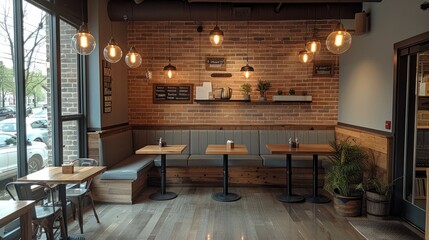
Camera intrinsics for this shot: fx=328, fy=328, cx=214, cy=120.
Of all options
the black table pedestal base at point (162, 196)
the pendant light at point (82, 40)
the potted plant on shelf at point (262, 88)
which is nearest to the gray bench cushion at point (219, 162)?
the black table pedestal base at point (162, 196)

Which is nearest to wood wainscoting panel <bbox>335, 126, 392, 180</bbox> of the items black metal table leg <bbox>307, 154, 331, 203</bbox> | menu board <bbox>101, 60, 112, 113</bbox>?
black metal table leg <bbox>307, 154, 331, 203</bbox>

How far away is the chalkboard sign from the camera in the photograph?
22.0 ft

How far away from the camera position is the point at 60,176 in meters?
3.40

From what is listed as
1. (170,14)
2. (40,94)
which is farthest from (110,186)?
(170,14)

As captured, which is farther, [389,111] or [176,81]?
[176,81]

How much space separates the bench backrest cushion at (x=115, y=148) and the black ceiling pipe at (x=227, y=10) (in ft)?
6.94

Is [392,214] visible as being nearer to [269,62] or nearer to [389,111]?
[389,111]

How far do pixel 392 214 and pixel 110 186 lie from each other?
4.08m

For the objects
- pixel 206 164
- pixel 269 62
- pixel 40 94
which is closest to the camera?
pixel 40 94

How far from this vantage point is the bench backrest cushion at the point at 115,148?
17.2 ft

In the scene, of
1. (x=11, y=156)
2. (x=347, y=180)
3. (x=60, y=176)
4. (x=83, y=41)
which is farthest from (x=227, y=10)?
(x=11, y=156)

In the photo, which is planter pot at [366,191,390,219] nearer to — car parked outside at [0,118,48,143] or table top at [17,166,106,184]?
table top at [17,166,106,184]

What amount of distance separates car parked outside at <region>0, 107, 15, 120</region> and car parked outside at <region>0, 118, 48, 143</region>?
1.6 inches

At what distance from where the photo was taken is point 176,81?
22.0 ft
